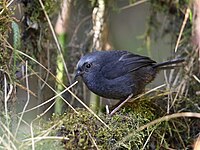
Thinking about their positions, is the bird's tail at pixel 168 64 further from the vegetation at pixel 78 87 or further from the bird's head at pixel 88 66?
the bird's head at pixel 88 66

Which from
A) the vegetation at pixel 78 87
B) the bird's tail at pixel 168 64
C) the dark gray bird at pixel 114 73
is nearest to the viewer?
the vegetation at pixel 78 87

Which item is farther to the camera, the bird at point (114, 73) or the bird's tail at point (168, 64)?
the bird's tail at point (168, 64)

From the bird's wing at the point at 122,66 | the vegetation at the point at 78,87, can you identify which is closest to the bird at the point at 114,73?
the bird's wing at the point at 122,66

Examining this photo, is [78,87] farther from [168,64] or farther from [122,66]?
[168,64]

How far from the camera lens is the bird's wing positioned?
3559mm

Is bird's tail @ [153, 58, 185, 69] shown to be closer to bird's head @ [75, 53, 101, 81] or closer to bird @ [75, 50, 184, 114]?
bird @ [75, 50, 184, 114]

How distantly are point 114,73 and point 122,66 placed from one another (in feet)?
0.29

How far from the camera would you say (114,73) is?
11.7 feet

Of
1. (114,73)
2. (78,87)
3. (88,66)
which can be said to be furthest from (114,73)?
(78,87)

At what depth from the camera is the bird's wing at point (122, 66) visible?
11.7 feet

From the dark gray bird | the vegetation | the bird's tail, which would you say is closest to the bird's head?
the dark gray bird

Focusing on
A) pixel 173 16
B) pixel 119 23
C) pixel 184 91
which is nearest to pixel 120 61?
pixel 184 91

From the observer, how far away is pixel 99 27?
4.18m

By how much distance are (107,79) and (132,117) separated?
55 centimetres
